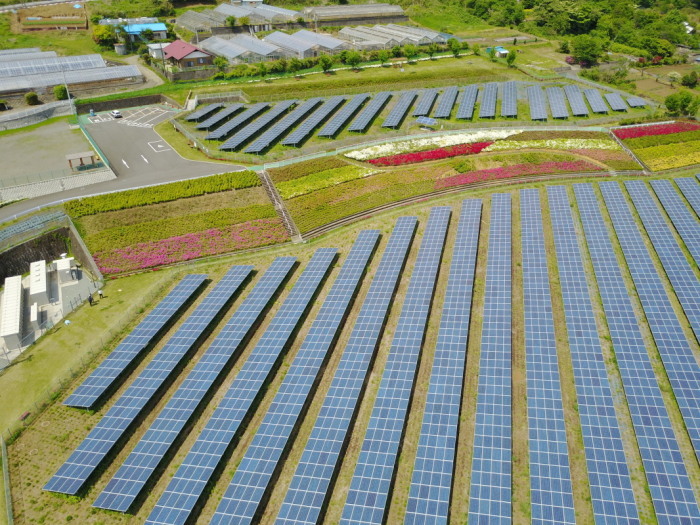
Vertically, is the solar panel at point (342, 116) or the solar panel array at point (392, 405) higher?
the solar panel at point (342, 116)

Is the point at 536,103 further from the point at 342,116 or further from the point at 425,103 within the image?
the point at 342,116

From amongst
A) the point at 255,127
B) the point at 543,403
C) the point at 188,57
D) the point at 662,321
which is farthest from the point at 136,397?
the point at 188,57

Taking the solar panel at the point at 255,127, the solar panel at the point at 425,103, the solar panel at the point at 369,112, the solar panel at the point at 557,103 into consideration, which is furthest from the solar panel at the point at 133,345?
the solar panel at the point at 557,103

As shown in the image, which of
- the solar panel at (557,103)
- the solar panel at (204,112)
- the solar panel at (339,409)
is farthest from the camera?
the solar panel at (557,103)

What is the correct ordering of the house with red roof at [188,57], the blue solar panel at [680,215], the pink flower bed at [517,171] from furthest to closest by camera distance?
1. the house with red roof at [188,57]
2. the pink flower bed at [517,171]
3. the blue solar panel at [680,215]

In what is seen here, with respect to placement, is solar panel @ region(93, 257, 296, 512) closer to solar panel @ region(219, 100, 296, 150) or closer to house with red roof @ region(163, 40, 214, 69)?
solar panel @ region(219, 100, 296, 150)

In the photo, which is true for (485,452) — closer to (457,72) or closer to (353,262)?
(353,262)

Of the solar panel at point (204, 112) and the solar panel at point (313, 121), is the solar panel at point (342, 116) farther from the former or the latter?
the solar panel at point (204, 112)
